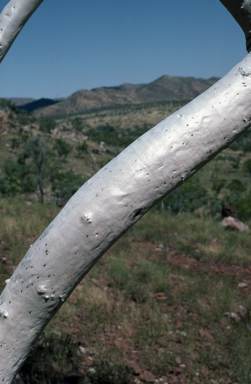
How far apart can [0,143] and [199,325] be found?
26110 millimetres

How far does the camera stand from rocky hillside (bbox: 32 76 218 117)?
129750mm

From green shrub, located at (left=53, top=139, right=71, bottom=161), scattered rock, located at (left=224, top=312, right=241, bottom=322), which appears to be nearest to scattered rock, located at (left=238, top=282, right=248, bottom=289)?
scattered rock, located at (left=224, top=312, right=241, bottom=322)

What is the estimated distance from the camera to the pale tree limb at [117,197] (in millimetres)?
843

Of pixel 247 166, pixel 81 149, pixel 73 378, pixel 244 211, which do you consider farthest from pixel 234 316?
pixel 247 166

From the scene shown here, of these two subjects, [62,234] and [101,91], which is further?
[101,91]

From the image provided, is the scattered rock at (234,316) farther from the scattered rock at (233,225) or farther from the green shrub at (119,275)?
the scattered rock at (233,225)

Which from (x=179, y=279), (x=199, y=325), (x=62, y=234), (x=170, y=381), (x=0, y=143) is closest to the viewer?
(x=62, y=234)

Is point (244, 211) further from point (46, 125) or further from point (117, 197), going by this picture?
point (46, 125)

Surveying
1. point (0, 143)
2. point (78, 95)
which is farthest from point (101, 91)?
point (0, 143)

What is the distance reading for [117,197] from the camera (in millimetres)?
843

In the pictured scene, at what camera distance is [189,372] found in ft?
8.16

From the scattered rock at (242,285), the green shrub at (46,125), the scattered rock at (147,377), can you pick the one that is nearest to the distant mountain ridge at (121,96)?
the green shrub at (46,125)

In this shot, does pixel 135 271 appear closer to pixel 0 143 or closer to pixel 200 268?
pixel 200 268

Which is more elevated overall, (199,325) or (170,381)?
(170,381)
